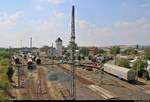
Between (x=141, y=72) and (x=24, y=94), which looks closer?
(x=24, y=94)

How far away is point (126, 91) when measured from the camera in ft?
99.6

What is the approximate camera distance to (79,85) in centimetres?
3406

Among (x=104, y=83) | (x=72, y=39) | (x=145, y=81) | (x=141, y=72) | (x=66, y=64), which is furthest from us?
(x=66, y=64)

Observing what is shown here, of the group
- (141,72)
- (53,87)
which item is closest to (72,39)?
(53,87)

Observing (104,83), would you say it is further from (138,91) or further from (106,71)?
(106,71)

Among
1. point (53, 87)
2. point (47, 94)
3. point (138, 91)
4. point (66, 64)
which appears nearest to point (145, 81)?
point (138, 91)

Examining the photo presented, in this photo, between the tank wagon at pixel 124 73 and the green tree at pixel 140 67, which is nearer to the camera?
the tank wagon at pixel 124 73

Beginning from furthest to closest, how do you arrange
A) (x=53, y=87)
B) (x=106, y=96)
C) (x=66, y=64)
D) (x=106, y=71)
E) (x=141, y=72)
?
(x=66, y=64) → (x=106, y=71) → (x=141, y=72) → (x=53, y=87) → (x=106, y=96)

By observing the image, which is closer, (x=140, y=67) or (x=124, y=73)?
(x=124, y=73)

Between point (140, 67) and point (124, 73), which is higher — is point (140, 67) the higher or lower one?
the higher one

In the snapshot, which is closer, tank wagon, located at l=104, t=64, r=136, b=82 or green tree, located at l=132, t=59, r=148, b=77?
tank wagon, located at l=104, t=64, r=136, b=82

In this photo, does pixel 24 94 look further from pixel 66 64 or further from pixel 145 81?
pixel 66 64

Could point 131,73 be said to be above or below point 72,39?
below

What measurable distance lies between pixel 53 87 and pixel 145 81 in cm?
1285
